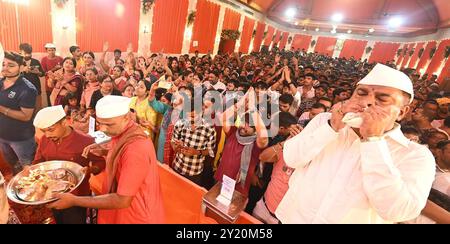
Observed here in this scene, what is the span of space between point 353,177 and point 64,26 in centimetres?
889

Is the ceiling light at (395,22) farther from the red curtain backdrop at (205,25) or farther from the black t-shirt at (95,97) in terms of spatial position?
the black t-shirt at (95,97)

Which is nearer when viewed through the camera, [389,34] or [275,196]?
[275,196]

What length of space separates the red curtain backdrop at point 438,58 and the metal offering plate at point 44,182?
19.2 metres

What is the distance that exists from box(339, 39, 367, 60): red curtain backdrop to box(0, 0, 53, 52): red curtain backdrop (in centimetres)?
3059

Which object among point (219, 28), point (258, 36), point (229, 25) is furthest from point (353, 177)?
point (258, 36)

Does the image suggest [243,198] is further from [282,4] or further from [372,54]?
[372,54]

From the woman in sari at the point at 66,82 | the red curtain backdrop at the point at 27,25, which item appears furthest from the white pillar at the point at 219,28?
the woman in sari at the point at 66,82

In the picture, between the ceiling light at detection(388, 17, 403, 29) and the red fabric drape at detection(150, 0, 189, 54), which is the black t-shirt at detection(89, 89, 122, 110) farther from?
the ceiling light at detection(388, 17, 403, 29)

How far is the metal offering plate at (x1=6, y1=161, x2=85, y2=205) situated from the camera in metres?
1.85

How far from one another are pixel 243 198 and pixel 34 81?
4.93 meters

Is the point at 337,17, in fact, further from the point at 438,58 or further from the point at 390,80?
the point at 390,80

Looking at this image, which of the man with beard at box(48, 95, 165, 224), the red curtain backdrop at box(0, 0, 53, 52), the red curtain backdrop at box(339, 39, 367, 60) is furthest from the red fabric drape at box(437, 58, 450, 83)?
the red curtain backdrop at box(0, 0, 53, 52)
